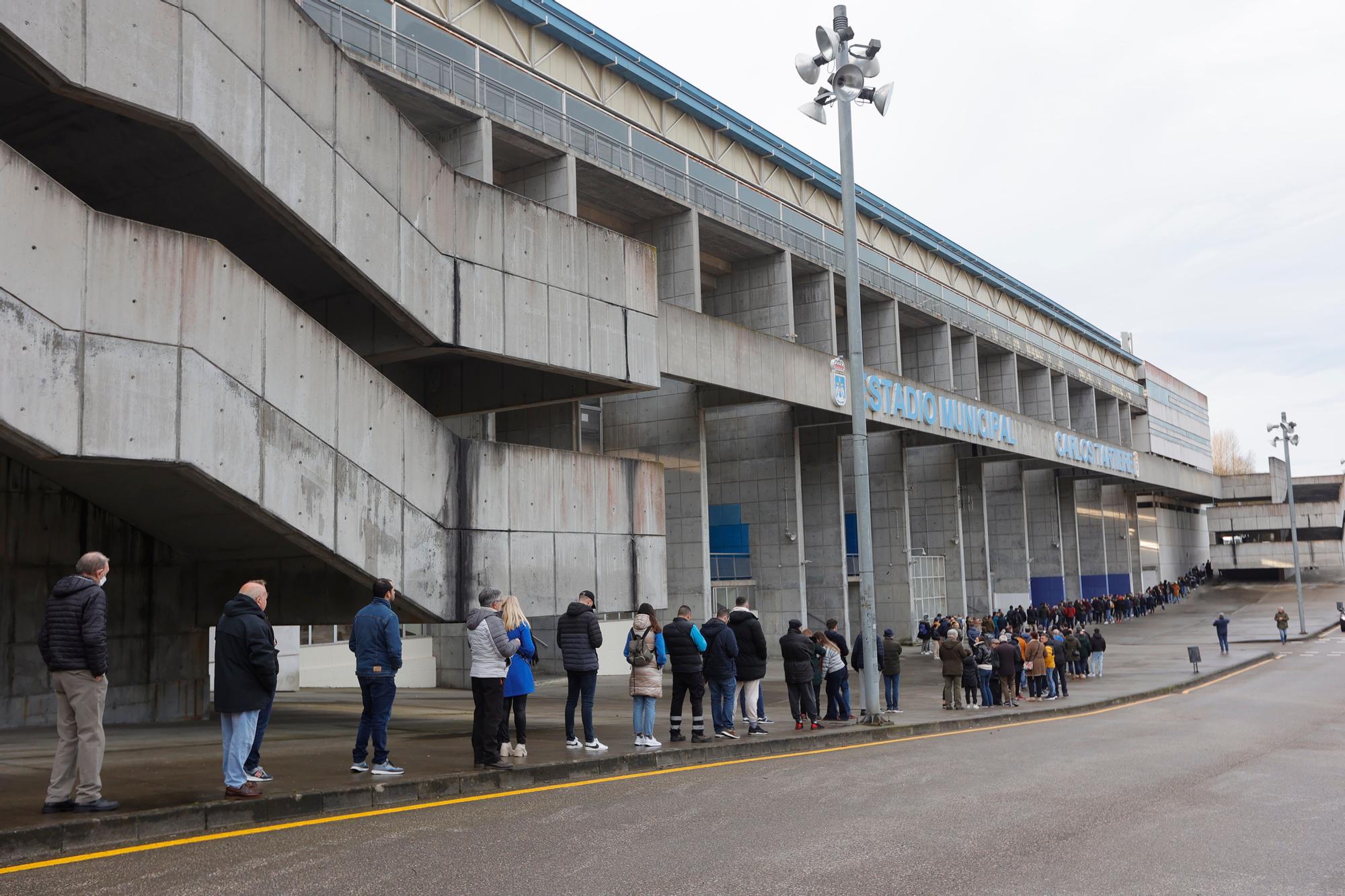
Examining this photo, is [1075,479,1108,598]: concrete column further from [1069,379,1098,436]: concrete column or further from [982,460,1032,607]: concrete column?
[982,460,1032,607]: concrete column

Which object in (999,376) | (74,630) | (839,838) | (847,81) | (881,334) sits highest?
(999,376)

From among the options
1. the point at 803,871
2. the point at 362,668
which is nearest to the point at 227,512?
the point at 362,668

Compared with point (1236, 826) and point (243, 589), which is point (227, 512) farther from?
point (1236, 826)

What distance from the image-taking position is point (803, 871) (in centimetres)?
654

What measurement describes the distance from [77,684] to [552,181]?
70.0ft

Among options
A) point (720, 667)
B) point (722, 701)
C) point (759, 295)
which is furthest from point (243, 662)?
point (759, 295)

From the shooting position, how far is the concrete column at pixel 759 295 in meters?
35.2

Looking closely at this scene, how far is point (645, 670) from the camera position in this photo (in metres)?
11.8

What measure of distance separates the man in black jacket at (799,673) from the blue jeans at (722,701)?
3.83ft

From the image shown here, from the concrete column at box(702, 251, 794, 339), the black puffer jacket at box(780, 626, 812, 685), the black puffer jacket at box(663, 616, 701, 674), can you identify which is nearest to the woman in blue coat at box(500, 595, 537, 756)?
the black puffer jacket at box(663, 616, 701, 674)

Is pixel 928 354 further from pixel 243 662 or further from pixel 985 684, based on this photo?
pixel 243 662

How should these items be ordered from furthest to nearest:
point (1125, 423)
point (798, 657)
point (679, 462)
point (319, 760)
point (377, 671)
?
point (1125, 423)
point (679, 462)
point (798, 657)
point (319, 760)
point (377, 671)

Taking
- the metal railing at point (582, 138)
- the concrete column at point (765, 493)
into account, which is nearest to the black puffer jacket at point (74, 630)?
the metal railing at point (582, 138)

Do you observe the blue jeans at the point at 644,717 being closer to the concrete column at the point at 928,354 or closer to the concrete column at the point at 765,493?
the concrete column at the point at 765,493
